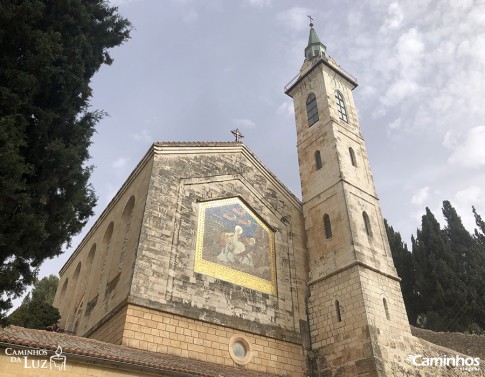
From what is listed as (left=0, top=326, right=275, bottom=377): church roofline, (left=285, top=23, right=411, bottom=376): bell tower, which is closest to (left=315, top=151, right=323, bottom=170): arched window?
(left=285, top=23, right=411, bottom=376): bell tower

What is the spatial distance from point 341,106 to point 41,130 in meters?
17.1

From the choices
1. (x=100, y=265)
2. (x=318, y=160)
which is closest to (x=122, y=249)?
(x=100, y=265)

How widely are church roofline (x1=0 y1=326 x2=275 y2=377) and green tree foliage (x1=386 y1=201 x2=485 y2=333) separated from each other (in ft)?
69.4

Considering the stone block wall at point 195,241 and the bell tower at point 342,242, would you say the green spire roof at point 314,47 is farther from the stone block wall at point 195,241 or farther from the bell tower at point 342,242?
the stone block wall at point 195,241

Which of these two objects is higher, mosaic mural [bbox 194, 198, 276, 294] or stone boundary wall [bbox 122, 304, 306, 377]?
mosaic mural [bbox 194, 198, 276, 294]

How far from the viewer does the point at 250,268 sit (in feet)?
53.7

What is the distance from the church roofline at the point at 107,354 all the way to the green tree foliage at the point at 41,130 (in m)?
A: 2.62

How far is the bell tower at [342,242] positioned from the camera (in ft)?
46.6

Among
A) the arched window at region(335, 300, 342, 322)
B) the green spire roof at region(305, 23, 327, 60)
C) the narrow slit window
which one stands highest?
the green spire roof at region(305, 23, 327, 60)

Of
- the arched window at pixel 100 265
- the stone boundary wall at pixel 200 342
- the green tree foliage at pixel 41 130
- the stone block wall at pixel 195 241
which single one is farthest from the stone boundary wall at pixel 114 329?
the green tree foliage at pixel 41 130

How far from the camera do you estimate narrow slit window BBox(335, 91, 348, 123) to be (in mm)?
21400

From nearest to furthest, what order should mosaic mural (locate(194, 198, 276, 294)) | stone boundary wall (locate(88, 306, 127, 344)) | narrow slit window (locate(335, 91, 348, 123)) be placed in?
1. stone boundary wall (locate(88, 306, 127, 344))
2. mosaic mural (locate(194, 198, 276, 294))
3. narrow slit window (locate(335, 91, 348, 123))

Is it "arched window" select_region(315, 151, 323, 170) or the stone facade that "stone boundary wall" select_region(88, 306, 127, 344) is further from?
"arched window" select_region(315, 151, 323, 170)

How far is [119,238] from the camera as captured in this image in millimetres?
16797
